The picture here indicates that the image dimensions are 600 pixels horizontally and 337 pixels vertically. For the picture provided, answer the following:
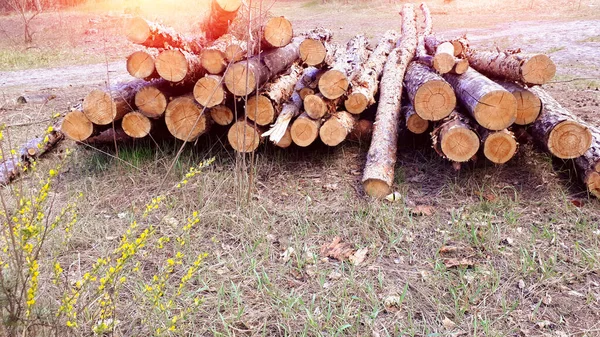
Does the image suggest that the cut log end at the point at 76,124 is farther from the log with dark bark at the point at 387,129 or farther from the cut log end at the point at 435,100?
the cut log end at the point at 435,100

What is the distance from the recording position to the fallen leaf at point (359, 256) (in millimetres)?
2990

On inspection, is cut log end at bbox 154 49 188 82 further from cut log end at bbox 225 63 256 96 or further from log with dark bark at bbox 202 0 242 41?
log with dark bark at bbox 202 0 242 41

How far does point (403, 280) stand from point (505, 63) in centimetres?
256

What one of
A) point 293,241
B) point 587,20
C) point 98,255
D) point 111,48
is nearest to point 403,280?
point 293,241

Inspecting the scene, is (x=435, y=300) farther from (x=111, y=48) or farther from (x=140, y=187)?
(x=111, y=48)

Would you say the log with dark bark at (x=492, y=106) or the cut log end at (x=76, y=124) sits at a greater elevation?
the log with dark bark at (x=492, y=106)

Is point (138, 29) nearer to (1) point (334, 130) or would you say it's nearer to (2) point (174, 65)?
(2) point (174, 65)

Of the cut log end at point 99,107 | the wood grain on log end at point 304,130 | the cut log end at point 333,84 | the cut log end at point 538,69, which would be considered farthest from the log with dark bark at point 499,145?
the cut log end at point 99,107

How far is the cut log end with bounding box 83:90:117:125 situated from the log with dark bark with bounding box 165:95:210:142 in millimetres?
505

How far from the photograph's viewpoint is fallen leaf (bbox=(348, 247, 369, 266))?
118 inches

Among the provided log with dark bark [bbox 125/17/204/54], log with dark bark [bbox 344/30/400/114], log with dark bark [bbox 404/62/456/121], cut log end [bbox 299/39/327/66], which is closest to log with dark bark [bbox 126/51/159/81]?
log with dark bark [bbox 125/17/204/54]

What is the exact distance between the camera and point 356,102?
4504mm

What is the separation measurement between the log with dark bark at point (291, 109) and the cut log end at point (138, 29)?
138cm

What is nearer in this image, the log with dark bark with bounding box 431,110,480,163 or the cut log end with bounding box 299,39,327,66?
the log with dark bark with bounding box 431,110,480,163
